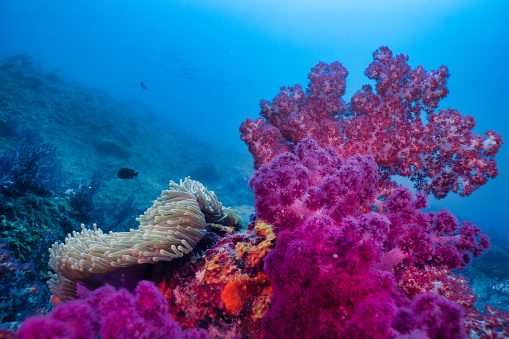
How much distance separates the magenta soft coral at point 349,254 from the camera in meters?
1.44

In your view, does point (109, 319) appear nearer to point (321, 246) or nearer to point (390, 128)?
point (321, 246)

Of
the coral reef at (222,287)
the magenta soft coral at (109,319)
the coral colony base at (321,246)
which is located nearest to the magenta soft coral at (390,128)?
the coral colony base at (321,246)

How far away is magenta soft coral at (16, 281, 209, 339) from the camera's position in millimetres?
989

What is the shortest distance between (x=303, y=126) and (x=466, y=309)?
3.24 m

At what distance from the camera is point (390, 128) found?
13.6 feet

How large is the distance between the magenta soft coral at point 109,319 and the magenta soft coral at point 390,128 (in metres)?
3.17

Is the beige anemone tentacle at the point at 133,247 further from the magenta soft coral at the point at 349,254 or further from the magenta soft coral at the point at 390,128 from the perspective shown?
the magenta soft coral at the point at 390,128

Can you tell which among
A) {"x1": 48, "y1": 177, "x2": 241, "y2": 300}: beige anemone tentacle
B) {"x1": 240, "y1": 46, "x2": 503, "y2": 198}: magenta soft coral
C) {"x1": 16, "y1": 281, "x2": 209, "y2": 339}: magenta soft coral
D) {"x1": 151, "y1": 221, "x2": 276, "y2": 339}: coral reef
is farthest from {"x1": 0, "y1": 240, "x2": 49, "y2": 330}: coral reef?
{"x1": 240, "y1": 46, "x2": 503, "y2": 198}: magenta soft coral

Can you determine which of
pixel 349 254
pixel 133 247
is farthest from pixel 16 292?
pixel 349 254

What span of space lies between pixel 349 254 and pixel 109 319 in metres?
1.53

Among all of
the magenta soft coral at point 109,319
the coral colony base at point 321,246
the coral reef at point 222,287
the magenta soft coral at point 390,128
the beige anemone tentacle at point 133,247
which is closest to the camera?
the magenta soft coral at point 109,319

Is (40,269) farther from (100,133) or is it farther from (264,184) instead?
(100,133)

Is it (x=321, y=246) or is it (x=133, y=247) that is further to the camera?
(x=133, y=247)

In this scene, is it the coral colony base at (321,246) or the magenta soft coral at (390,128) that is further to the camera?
the magenta soft coral at (390,128)
